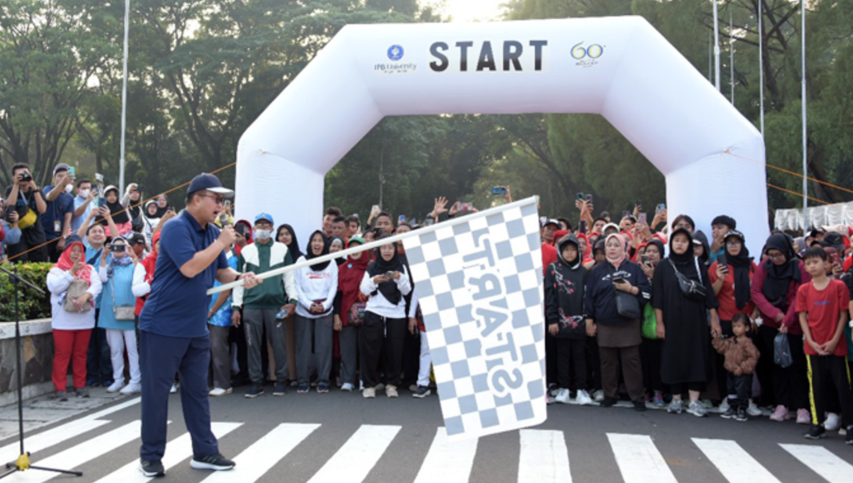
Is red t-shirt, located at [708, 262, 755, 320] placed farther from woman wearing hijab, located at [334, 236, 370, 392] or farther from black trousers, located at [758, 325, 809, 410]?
woman wearing hijab, located at [334, 236, 370, 392]

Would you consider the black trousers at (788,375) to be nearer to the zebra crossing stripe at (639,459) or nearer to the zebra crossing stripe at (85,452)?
the zebra crossing stripe at (639,459)

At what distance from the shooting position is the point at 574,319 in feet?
27.8

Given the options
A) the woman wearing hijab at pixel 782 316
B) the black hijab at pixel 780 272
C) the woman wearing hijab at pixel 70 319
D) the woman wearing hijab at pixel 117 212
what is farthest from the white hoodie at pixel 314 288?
the black hijab at pixel 780 272

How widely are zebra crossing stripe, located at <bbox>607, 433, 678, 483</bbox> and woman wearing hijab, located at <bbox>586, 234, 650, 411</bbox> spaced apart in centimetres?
136

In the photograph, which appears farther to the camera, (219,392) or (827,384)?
(219,392)

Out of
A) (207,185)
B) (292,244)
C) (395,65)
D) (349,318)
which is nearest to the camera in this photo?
(207,185)

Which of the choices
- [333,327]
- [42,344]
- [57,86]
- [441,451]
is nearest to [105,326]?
[42,344]

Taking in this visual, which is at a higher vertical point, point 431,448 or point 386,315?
point 386,315

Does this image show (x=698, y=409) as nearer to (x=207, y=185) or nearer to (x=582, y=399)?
(x=582, y=399)

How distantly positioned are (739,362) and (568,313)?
1.83m

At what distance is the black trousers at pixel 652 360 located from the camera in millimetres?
8367

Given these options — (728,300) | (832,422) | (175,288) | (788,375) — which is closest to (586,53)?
(728,300)

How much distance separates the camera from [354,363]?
920cm

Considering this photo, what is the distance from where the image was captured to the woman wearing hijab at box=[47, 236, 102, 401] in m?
8.62
